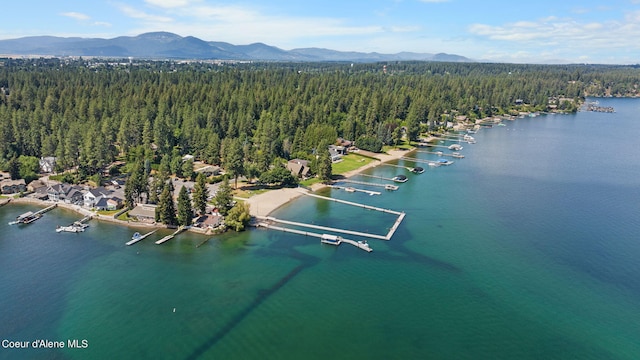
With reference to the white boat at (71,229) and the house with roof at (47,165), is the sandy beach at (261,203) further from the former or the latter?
the house with roof at (47,165)

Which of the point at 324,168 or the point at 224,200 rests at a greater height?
the point at 324,168

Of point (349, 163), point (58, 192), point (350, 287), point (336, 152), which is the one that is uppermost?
point (336, 152)

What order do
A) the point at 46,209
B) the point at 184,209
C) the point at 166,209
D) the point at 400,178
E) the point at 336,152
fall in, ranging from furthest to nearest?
the point at 336,152 < the point at 400,178 < the point at 46,209 < the point at 166,209 < the point at 184,209

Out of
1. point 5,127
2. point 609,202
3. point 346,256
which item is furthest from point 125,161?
point 609,202

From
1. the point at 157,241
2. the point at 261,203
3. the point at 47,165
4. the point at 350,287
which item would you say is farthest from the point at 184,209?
the point at 47,165

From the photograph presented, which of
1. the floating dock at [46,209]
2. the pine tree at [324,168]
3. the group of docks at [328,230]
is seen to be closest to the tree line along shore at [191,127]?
the pine tree at [324,168]

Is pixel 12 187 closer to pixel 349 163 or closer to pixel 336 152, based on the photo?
pixel 336 152

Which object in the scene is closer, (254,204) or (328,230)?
(328,230)

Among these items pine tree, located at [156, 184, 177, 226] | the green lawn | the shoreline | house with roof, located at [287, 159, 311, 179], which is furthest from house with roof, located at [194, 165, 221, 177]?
the green lawn
